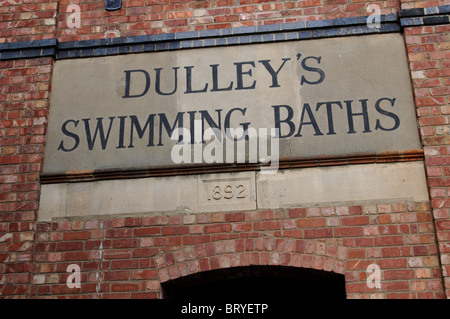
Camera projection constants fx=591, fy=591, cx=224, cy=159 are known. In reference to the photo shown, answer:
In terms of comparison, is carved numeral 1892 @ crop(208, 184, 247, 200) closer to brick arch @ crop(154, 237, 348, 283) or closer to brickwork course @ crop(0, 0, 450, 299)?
brickwork course @ crop(0, 0, 450, 299)

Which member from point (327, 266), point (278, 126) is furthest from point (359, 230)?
point (278, 126)

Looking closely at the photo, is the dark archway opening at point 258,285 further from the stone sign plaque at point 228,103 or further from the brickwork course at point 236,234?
the stone sign plaque at point 228,103

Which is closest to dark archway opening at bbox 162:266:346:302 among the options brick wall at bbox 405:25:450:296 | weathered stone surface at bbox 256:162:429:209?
weathered stone surface at bbox 256:162:429:209

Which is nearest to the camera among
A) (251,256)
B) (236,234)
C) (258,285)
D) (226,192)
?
(251,256)

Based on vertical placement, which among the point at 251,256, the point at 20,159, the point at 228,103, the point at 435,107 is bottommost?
the point at 251,256

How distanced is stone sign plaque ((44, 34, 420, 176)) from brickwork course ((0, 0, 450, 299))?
0.21 metres

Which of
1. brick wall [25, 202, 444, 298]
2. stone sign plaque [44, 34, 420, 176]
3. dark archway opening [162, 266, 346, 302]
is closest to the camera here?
brick wall [25, 202, 444, 298]

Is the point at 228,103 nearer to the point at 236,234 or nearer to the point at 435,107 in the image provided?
the point at 236,234

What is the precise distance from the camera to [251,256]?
473 cm

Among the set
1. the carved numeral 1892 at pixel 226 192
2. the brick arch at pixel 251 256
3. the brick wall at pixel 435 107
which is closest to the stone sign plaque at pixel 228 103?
the brick wall at pixel 435 107

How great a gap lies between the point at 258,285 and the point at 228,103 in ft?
5.90

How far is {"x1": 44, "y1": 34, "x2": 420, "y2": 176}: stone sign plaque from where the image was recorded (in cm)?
511

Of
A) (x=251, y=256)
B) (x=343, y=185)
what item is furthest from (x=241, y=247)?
(x=343, y=185)

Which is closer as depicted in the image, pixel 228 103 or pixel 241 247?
pixel 241 247
